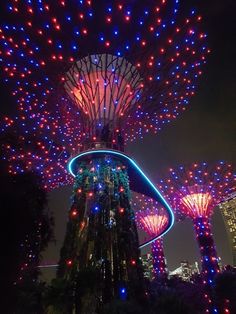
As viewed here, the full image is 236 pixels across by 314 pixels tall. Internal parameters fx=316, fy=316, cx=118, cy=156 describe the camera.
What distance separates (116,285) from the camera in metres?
14.8

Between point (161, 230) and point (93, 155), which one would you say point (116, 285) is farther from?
point (161, 230)

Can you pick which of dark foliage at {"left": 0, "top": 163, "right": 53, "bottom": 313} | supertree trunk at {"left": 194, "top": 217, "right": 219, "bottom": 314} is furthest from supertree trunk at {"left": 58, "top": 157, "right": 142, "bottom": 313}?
supertree trunk at {"left": 194, "top": 217, "right": 219, "bottom": 314}

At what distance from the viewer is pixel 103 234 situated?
1634 cm

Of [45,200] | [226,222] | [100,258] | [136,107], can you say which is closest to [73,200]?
[45,200]

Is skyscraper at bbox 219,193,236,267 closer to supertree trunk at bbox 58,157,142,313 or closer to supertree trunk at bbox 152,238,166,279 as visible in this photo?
supertree trunk at bbox 152,238,166,279

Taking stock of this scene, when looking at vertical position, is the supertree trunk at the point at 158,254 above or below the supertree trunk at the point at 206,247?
above

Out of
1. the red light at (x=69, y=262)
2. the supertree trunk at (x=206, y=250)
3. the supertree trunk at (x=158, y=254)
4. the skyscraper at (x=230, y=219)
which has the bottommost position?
the red light at (x=69, y=262)

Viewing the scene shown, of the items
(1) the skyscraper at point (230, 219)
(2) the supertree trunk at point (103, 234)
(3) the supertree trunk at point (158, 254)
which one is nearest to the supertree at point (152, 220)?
(3) the supertree trunk at point (158, 254)

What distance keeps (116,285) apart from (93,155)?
24.3 ft

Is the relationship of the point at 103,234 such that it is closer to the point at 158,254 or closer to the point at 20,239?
the point at 20,239

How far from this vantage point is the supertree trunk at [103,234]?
49.1ft

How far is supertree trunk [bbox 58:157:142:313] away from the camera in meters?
15.0

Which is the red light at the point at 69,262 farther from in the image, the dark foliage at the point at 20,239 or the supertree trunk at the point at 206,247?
the supertree trunk at the point at 206,247

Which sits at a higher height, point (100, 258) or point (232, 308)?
point (100, 258)
